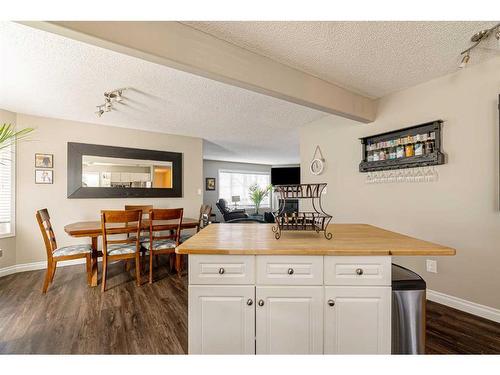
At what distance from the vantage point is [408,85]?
2.54 metres

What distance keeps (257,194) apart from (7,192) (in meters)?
6.54

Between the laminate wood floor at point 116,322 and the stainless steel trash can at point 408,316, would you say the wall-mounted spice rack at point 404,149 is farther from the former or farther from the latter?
the stainless steel trash can at point 408,316

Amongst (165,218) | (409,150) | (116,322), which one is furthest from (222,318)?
(409,150)

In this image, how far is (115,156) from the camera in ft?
13.2

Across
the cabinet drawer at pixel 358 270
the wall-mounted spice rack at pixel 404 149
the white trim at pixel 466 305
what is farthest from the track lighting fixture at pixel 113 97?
the white trim at pixel 466 305

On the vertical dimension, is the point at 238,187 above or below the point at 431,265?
above

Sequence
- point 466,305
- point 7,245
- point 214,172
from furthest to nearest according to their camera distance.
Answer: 1. point 214,172
2. point 7,245
3. point 466,305

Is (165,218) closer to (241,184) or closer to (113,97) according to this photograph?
(113,97)

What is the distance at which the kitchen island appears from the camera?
1.17m

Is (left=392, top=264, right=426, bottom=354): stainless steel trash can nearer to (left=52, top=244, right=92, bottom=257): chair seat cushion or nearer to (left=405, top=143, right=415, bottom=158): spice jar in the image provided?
(left=405, top=143, right=415, bottom=158): spice jar

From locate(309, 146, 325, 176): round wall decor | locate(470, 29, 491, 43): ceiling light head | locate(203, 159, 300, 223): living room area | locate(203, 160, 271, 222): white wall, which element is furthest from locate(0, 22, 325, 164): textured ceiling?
locate(203, 159, 300, 223): living room area

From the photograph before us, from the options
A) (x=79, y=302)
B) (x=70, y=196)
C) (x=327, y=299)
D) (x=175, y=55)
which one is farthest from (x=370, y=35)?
(x=70, y=196)

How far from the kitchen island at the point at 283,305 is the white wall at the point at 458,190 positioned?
1464 mm

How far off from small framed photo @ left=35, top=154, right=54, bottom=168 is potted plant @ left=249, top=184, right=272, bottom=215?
605cm
